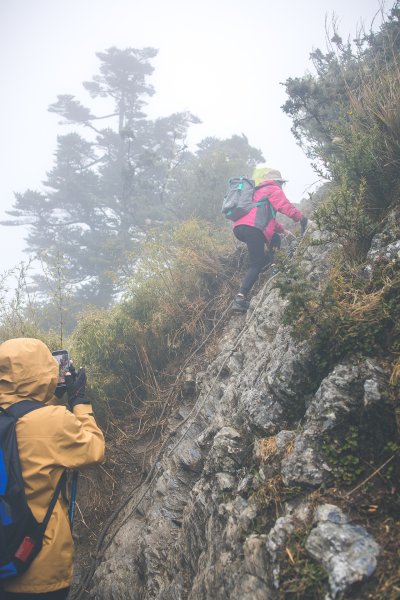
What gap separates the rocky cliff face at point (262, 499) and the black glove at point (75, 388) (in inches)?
51.0

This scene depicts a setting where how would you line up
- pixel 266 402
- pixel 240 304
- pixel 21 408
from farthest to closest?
pixel 240 304 < pixel 266 402 < pixel 21 408

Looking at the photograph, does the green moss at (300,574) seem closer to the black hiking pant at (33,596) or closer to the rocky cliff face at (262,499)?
the rocky cliff face at (262,499)

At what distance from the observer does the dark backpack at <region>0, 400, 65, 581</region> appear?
2.24 meters

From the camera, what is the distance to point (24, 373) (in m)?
2.67

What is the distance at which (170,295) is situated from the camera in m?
5.91

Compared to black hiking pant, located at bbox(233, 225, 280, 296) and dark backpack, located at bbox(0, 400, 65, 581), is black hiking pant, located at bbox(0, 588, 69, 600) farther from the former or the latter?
black hiking pant, located at bbox(233, 225, 280, 296)

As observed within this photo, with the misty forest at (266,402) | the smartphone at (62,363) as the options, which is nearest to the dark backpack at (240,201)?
the misty forest at (266,402)

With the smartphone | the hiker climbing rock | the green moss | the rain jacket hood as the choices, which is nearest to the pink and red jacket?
the hiker climbing rock

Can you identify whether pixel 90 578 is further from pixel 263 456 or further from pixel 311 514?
pixel 311 514

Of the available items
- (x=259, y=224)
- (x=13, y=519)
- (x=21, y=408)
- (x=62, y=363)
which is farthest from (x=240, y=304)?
(x=13, y=519)

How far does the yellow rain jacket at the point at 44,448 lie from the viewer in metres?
2.43

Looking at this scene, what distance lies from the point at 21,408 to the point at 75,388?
2.18ft

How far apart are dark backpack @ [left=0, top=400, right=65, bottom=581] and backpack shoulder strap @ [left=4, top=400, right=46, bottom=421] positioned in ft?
0.23

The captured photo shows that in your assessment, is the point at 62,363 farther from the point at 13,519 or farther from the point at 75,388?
the point at 13,519
